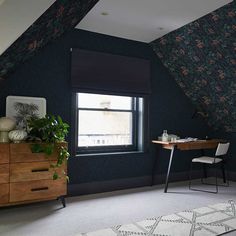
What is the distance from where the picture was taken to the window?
4.00 metres

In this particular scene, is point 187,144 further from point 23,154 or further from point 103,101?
point 23,154

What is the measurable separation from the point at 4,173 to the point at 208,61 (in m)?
3.21

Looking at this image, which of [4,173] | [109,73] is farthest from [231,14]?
[4,173]

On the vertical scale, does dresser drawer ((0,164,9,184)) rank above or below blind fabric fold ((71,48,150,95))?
below

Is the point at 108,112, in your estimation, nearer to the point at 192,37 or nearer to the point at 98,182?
the point at 98,182

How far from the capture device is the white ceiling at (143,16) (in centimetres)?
293

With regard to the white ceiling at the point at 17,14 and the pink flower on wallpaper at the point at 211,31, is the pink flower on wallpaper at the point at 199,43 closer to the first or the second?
the pink flower on wallpaper at the point at 211,31

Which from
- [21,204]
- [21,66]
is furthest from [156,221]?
[21,66]

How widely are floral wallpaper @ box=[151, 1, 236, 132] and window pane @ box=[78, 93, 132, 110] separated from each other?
103cm

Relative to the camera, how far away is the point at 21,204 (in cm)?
319

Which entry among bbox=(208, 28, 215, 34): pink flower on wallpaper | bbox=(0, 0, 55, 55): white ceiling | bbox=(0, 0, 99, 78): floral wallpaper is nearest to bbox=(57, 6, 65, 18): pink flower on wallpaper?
bbox=(0, 0, 99, 78): floral wallpaper

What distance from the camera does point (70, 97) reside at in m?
3.75

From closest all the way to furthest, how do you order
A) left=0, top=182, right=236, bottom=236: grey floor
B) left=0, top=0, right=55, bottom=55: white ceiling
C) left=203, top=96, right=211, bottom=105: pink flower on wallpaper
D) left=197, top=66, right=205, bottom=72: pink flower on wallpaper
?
left=0, top=0, right=55, bottom=55: white ceiling, left=0, top=182, right=236, bottom=236: grey floor, left=197, top=66, right=205, bottom=72: pink flower on wallpaper, left=203, top=96, right=211, bottom=105: pink flower on wallpaper

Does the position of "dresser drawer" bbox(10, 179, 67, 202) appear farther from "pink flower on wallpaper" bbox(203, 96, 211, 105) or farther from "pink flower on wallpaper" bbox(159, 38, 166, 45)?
"pink flower on wallpaper" bbox(203, 96, 211, 105)
